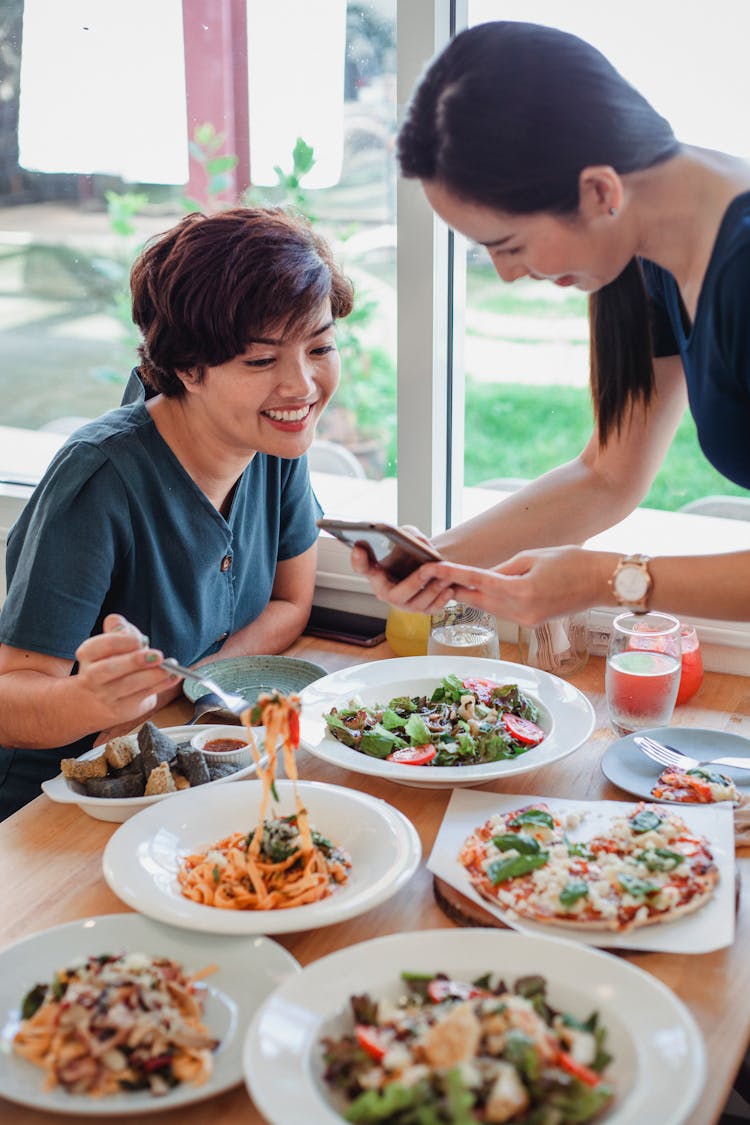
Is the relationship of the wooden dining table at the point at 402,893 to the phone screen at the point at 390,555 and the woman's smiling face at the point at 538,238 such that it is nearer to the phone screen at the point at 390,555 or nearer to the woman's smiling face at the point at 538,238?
the phone screen at the point at 390,555

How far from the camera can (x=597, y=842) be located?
1390mm

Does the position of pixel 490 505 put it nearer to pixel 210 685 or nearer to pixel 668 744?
pixel 668 744

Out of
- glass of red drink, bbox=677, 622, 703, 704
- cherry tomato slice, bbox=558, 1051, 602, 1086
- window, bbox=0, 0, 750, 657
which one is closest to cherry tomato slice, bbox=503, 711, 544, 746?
glass of red drink, bbox=677, 622, 703, 704

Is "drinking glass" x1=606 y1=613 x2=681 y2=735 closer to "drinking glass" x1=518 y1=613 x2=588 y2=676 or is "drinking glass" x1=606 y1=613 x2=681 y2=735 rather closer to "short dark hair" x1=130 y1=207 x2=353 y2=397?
"drinking glass" x1=518 y1=613 x2=588 y2=676

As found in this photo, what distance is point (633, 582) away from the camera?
4.91 ft

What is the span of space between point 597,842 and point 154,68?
2.03 m

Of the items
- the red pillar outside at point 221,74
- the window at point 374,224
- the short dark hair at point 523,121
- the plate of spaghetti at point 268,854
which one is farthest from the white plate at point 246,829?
the red pillar outside at point 221,74

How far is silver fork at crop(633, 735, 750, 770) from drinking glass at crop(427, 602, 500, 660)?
34cm

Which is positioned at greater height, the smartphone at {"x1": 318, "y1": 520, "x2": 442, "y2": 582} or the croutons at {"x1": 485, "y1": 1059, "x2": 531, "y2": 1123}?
the smartphone at {"x1": 318, "y1": 520, "x2": 442, "y2": 582}

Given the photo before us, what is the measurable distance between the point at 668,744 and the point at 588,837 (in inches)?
12.7

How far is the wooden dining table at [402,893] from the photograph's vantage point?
111 centimetres

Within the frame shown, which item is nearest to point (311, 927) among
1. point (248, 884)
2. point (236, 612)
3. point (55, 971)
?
Result: point (248, 884)

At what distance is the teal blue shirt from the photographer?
181cm

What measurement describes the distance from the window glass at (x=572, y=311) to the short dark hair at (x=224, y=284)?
534 millimetres
